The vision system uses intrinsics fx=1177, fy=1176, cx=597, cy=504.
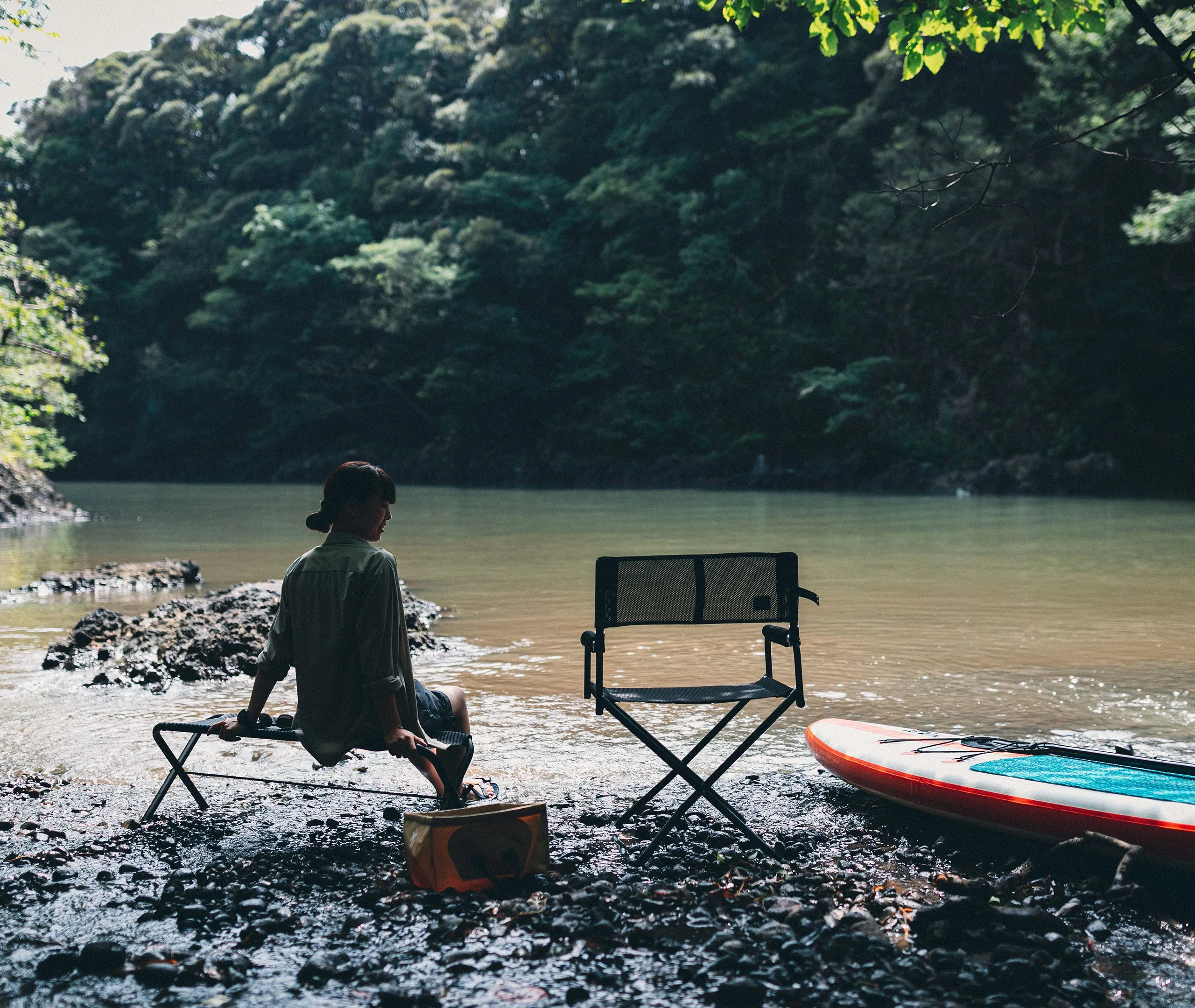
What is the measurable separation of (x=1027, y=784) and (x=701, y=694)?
3.50 feet

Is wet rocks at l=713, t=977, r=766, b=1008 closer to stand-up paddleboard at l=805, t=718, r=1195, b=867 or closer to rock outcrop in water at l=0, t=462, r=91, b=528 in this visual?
stand-up paddleboard at l=805, t=718, r=1195, b=867

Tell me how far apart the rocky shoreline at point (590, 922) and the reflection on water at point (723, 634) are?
988mm

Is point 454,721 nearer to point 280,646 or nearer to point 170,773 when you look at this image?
point 280,646

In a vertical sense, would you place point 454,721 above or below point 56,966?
above

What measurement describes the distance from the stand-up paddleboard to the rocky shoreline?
0.38 ft

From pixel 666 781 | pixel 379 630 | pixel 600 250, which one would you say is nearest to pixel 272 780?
pixel 379 630

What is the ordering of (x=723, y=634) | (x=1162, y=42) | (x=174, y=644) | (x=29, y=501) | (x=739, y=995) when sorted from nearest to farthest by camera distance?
(x=739, y=995)
(x=1162, y=42)
(x=174, y=644)
(x=723, y=634)
(x=29, y=501)

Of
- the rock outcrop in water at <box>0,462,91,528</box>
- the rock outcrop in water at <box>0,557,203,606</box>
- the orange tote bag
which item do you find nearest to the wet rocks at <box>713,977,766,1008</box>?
the orange tote bag

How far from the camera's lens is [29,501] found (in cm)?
2389

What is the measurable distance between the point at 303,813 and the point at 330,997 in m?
1.52

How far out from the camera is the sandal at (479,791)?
3977mm

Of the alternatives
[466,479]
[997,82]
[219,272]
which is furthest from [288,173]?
[997,82]

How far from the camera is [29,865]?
11.5 feet

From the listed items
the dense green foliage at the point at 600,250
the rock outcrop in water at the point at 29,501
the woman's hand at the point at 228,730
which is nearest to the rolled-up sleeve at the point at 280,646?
the woman's hand at the point at 228,730
